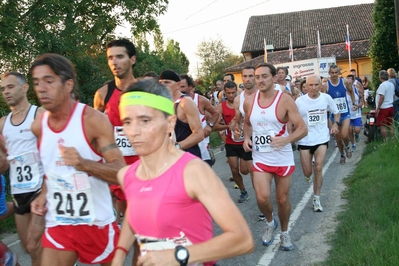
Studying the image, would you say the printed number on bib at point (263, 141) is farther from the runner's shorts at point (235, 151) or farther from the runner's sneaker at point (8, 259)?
the runner's sneaker at point (8, 259)

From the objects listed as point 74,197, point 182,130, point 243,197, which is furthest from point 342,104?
point 74,197

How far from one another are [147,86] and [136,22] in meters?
24.0

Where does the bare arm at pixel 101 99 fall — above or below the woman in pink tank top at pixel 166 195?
above

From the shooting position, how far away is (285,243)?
603cm

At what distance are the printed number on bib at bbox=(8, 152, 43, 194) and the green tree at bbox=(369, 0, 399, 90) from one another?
81.8 feet

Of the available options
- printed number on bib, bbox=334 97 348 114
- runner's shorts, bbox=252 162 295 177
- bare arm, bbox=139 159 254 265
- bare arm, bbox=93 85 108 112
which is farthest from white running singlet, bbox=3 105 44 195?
printed number on bib, bbox=334 97 348 114

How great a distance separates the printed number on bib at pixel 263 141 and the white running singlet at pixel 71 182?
117 inches

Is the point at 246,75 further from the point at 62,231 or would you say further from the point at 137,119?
the point at 137,119

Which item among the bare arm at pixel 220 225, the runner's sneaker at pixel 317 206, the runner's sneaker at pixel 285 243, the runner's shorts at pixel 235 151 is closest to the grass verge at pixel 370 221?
the runner's sneaker at pixel 317 206

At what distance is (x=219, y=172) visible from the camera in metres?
12.5

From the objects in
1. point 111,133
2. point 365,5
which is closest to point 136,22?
point 111,133

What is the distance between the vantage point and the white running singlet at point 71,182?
140 inches

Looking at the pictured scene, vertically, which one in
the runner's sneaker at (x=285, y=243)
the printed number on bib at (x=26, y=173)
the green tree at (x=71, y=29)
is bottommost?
the runner's sneaker at (x=285, y=243)

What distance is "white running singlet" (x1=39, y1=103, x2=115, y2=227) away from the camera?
11.6ft
